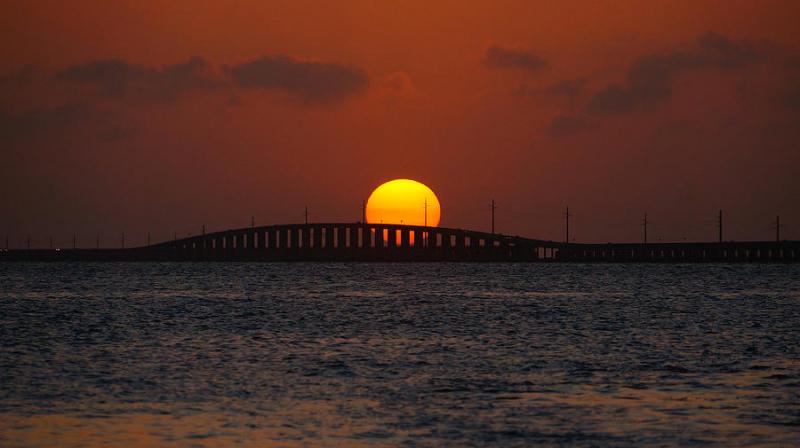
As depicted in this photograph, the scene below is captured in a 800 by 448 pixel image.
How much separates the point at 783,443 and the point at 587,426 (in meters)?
3.25

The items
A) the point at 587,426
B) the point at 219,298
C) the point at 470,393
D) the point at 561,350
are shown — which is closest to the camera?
the point at 587,426

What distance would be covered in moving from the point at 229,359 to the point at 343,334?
33.7 ft

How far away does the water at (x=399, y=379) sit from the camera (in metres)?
20.4

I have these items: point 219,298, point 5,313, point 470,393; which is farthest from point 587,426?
point 219,298

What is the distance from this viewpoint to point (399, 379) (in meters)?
28.2

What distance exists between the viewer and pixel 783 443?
1920 centimetres

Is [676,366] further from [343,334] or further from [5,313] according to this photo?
[5,313]

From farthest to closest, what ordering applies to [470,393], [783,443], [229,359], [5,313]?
1. [5,313]
2. [229,359]
3. [470,393]
4. [783,443]

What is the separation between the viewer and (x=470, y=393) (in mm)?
25500

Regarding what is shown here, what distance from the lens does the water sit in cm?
2044

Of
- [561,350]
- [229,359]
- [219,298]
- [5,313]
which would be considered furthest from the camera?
[219,298]

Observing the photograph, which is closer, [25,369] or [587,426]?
[587,426]

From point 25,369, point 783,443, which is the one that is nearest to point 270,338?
point 25,369

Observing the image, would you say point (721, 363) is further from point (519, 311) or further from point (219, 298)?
point (219, 298)
